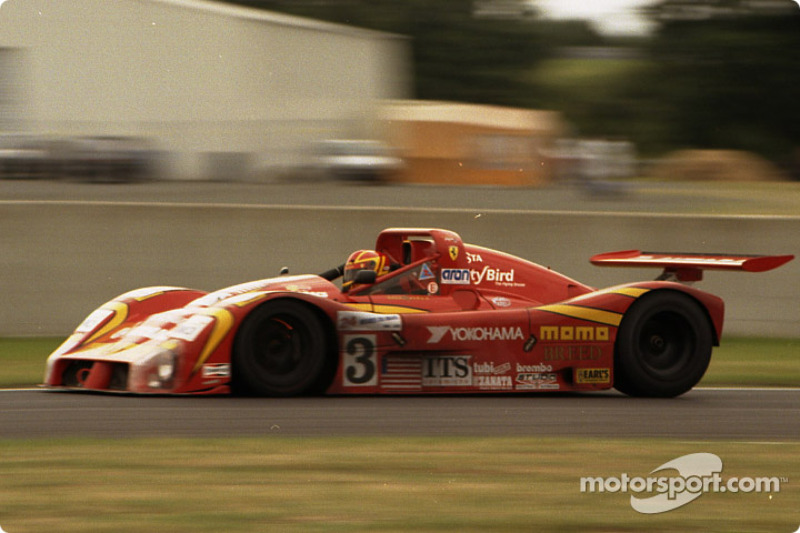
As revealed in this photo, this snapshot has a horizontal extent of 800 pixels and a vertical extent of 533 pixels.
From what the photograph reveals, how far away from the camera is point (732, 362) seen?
1216 cm

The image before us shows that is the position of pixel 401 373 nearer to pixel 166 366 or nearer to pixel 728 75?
pixel 166 366

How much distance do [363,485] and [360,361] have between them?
3.21 metres

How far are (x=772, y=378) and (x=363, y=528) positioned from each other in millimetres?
7160

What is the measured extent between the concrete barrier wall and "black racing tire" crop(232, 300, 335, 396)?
5.19 m

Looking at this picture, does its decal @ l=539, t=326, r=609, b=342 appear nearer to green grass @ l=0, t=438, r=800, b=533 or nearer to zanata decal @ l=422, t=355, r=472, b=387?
zanata decal @ l=422, t=355, r=472, b=387

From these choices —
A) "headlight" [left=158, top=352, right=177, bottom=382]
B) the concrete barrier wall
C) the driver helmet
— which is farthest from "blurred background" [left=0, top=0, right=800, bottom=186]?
"headlight" [left=158, top=352, right=177, bottom=382]

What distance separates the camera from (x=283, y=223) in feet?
45.4

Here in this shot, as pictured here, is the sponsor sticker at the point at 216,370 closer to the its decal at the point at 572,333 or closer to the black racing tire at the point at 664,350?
the its decal at the point at 572,333

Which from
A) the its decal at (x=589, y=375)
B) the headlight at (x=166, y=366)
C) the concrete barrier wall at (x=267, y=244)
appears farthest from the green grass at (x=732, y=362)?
the headlight at (x=166, y=366)

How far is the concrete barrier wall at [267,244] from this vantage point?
1329 cm

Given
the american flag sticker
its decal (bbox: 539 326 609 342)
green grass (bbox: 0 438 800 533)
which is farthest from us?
its decal (bbox: 539 326 609 342)

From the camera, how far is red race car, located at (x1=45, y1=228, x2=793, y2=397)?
27.6 ft

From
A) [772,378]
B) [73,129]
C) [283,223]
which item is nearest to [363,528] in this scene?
[772,378]

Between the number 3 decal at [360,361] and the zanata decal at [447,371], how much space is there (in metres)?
0.41
